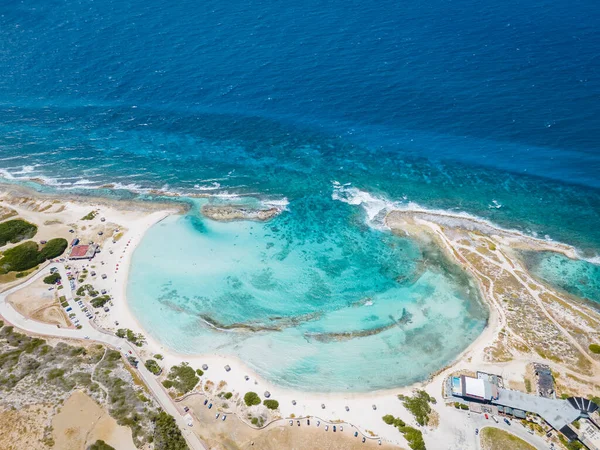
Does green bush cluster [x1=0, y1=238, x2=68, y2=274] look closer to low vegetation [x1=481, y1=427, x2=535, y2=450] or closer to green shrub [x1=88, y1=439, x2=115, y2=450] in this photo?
green shrub [x1=88, y1=439, x2=115, y2=450]

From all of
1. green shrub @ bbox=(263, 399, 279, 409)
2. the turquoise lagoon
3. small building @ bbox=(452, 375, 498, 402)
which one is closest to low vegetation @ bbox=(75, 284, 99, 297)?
the turquoise lagoon

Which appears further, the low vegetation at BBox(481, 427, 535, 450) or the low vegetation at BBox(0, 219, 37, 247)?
the low vegetation at BBox(0, 219, 37, 247)

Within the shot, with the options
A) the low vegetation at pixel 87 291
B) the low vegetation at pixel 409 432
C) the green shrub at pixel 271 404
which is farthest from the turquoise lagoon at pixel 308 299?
the low vegetation at pixel 87 291

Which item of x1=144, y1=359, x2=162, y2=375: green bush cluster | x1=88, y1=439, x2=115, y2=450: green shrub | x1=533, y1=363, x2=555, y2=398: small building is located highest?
x1=88, y1=439, x2=115, y2=450: green shrub

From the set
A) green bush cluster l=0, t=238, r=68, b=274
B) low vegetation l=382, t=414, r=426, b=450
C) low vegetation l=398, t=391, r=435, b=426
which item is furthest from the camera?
green bush cluster l=0, t=238, r=68, b=274

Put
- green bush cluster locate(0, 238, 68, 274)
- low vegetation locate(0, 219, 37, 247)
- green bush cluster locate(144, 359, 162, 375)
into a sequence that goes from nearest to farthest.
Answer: green bush cluster locate(144, 359, 162, 375)
green bush cluster locate(0, 238, 68, 274)
low vegetation locate(0, 219, 37, 247)

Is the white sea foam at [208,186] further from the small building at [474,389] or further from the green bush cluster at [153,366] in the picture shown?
the small building at [474,389]

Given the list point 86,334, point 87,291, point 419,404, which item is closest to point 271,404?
point 419,404
